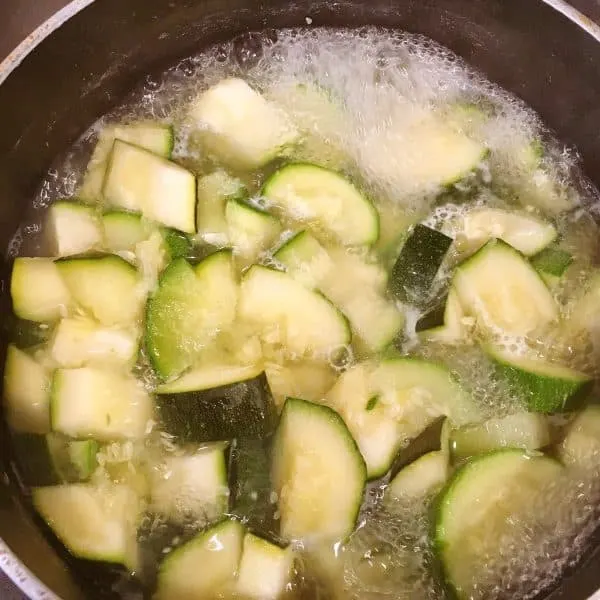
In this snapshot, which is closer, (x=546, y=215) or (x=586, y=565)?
(x=586, y=565)

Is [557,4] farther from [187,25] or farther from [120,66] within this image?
[120,66]

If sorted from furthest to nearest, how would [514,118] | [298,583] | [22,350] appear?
[514,118] < [22,350] < [298,583]

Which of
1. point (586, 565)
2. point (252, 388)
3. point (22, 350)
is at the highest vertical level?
point (586, 565)

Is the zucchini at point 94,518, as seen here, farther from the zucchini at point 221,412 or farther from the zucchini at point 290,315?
the zucchini at point 290,315

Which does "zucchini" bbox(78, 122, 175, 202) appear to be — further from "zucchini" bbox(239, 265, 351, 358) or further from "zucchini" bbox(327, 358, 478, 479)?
"zucchini" bbox(327, 358, 478, 479)

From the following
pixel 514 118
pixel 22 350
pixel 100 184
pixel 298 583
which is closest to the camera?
pixel 298 583

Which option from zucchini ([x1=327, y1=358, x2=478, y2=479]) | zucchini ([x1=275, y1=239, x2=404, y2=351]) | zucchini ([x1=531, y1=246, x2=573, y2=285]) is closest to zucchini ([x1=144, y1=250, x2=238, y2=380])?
zucchini ([x1=275, y1=239, x2=404, y2=351])

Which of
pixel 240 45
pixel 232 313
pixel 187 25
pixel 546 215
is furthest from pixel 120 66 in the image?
pixel 546 215

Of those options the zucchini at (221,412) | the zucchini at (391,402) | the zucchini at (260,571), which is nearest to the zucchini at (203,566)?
the zucchini at (260,571)
